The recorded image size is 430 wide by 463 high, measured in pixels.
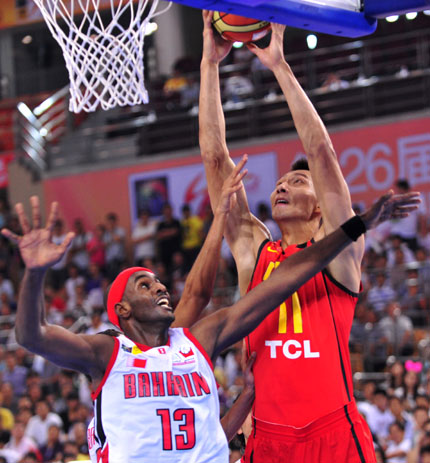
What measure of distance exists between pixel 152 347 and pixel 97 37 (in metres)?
2.43

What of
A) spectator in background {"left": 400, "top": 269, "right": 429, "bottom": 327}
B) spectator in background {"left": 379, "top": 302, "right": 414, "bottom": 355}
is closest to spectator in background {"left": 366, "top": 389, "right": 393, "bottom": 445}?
spectator in background {"left": 379, "top": 302, "right": 414, "bottom": 355}

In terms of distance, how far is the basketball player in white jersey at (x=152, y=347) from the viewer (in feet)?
10.4

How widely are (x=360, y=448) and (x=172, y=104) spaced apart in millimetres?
12435

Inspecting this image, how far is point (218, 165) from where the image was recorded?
449 cm

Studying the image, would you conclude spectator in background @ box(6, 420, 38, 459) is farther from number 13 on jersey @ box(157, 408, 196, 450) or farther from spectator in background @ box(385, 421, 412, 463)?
number 13 on jersey @ box(157, 408, 196, 450)

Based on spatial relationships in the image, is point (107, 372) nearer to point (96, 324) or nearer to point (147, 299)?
point (147, 299)

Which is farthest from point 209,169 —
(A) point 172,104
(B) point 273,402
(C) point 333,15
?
(A) point 172,104

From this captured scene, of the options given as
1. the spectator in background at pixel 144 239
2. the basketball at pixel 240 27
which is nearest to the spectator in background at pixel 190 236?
the spectator in background at pixel 144 239

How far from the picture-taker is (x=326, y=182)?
13.2ft

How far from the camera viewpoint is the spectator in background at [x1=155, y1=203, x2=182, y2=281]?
1370 cm

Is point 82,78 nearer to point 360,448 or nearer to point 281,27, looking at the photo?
point 281,27

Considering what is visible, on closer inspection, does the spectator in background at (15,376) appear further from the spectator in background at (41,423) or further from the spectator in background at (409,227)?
the spectator in background at (409,227)

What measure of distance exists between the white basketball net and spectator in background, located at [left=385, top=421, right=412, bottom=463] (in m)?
4.83

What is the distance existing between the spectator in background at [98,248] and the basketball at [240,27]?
10.2m
